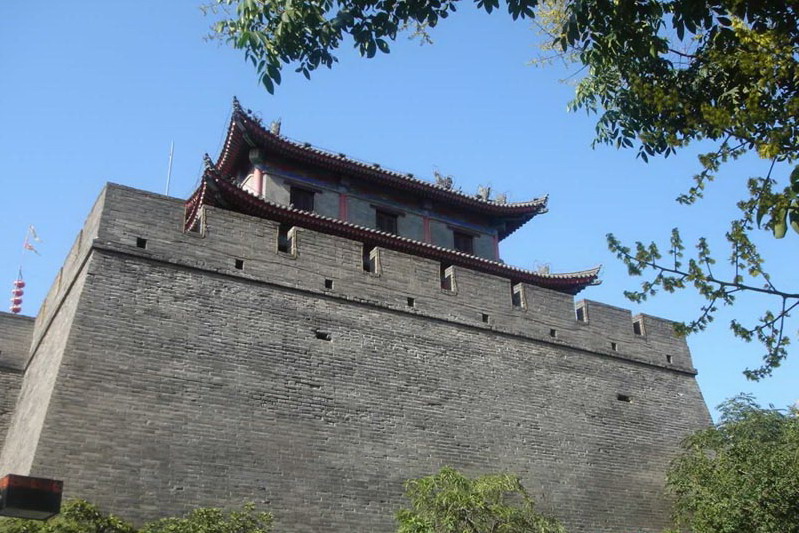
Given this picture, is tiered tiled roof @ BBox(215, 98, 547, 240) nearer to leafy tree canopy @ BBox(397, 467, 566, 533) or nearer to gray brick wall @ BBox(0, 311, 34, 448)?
gray brick wall @ BBox(0, 311, 34, 448)

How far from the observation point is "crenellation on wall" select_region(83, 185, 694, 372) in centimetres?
952

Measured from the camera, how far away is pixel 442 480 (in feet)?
26.7

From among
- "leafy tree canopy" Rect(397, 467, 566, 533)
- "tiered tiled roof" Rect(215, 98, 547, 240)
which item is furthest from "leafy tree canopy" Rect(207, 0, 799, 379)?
"tiered tiled roof" Rect(215, 98, 547, 240)

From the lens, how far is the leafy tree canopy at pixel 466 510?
771 centimetres

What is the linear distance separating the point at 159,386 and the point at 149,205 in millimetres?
2105

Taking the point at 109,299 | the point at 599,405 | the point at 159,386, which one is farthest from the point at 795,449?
the point at 109,299

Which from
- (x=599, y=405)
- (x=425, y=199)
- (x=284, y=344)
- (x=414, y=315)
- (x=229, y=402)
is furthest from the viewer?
(x=425, y=199)

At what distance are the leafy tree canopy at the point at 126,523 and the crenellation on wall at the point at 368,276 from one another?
281 centimetres

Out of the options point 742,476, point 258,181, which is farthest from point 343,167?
point 742,476

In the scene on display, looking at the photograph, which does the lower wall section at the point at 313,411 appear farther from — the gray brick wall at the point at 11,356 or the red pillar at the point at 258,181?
the red pillar at the point at 258,181

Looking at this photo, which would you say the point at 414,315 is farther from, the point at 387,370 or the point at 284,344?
the point at 284,344

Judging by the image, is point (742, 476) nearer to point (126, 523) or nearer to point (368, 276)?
point (368, 276)

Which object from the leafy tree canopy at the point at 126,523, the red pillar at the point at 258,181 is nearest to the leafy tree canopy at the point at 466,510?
the leafy tree canopy at the point at 126,523

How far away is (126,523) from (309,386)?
249 cm
